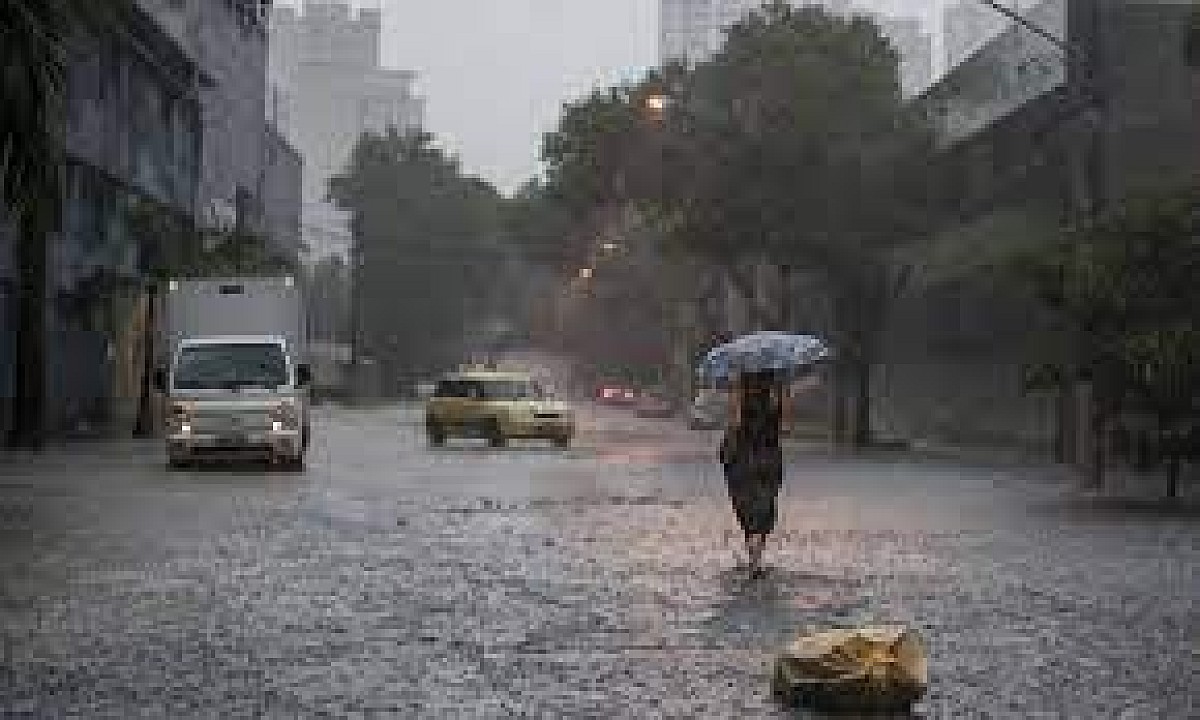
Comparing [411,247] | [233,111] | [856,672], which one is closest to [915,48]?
[411,247]

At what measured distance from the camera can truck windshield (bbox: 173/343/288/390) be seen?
86.7 feet

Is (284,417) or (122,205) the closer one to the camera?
(284,417)

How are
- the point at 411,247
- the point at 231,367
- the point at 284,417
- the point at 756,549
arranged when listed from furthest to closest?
1. the point at 411,247
2. the point at 231,367
3. the point at 284,417
4. the point at 756,549

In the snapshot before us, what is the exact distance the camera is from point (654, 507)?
2053 cm

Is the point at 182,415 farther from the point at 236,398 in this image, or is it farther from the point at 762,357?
the point at 762,357

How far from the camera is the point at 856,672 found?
7.66 meters

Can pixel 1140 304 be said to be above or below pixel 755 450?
above

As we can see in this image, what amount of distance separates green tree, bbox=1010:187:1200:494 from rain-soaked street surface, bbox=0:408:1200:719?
200 cm

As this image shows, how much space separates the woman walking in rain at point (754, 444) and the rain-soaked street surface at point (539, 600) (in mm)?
739

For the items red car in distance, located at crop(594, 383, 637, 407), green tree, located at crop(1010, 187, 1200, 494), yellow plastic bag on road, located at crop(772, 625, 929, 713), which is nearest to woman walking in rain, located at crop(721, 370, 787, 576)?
yellow plastic bag on road, located at crop(772, 625, 929, 713)

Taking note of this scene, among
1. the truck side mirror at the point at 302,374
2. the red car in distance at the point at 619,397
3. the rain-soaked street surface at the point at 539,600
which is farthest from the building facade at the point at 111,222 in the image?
the red car in distance at the point at 619,397

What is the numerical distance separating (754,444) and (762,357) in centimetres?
69

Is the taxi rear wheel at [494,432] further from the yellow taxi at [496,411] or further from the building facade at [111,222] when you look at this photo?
the building facade at [111,222]

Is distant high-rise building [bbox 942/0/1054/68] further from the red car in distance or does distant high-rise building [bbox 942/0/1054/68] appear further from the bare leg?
the bare leg
